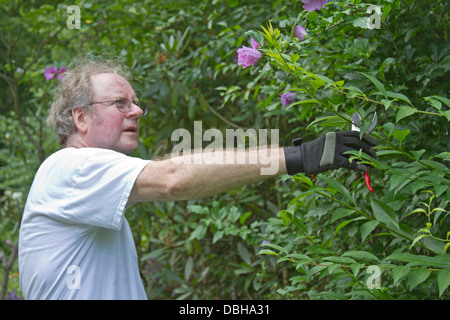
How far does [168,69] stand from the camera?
361cm

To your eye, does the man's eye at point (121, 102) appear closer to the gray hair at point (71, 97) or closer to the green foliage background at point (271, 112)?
the gray hair at point (71, 97)

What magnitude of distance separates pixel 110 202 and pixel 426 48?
115 centimetres

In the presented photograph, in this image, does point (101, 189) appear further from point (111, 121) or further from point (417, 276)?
point (417, 276)

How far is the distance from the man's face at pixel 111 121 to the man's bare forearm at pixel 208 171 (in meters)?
0.40

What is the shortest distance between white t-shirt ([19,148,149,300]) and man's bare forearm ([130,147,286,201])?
0.05m

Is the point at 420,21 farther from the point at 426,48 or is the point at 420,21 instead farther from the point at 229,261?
the point at 229,261

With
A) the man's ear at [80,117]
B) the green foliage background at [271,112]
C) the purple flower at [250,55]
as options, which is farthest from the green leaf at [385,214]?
the man's ear at [80,117]

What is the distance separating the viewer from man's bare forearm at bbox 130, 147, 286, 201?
4.80ft

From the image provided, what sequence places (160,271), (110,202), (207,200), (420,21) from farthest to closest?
(160,271), (207,200), (420,21), (110,202)

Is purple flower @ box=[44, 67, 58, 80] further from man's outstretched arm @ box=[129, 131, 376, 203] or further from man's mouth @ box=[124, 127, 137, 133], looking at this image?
man's outstretched arm @ box=[129, 131, 376, 203]

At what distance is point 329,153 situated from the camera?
55.7 inches

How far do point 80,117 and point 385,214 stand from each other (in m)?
1.06

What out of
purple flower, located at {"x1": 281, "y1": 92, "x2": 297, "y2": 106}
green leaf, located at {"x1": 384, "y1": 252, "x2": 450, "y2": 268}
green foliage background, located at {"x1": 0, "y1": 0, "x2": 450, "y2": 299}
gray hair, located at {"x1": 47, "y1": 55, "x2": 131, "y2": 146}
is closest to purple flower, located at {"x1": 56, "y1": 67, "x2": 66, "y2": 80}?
green foliage background, located at {"x1": 0, "y1": 0, "x2": 450, "y2": 299}

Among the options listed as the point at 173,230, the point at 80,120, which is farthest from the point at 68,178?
the point at 173,230
